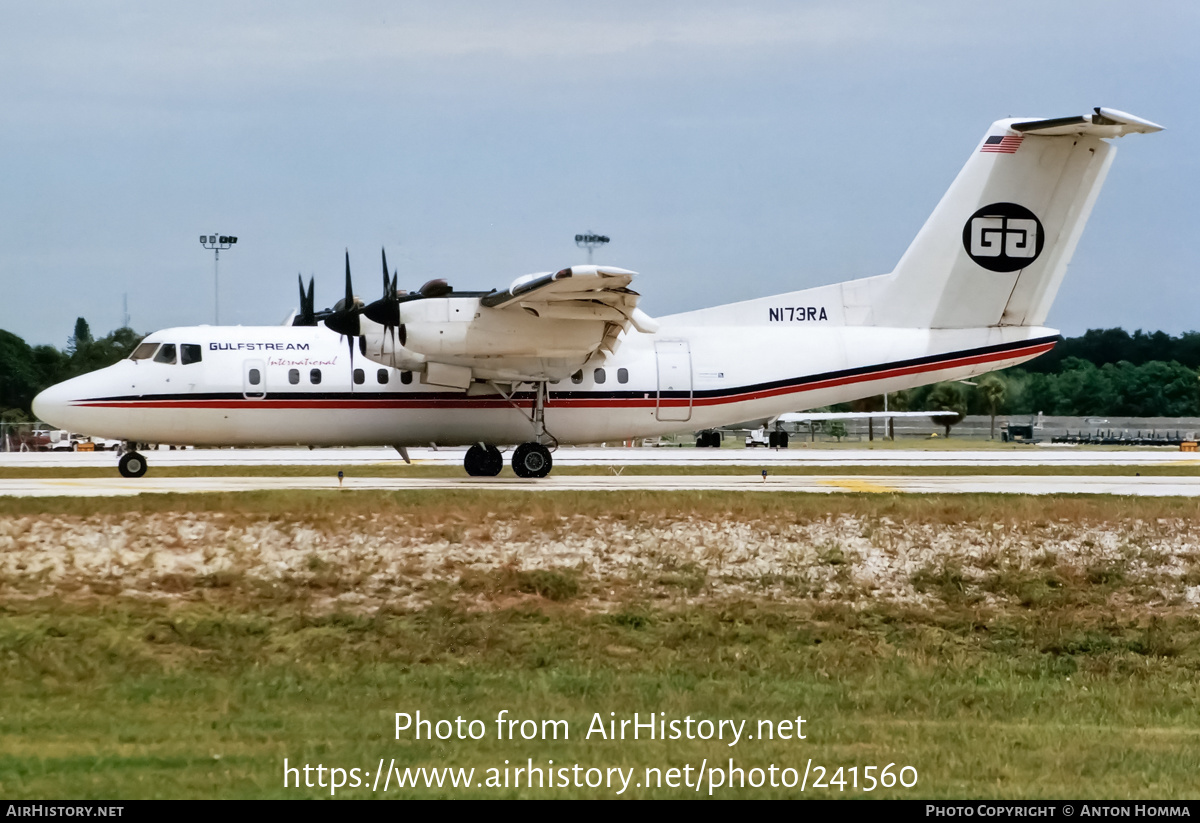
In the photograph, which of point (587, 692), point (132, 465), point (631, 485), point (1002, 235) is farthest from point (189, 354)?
point (1002, 235)

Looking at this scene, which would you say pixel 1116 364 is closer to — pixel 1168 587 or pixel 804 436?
pixel 804 436

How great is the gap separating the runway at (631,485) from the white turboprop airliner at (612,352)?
3.66ft

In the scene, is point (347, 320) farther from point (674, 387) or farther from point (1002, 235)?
point (1002, 235)

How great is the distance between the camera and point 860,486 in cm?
2859

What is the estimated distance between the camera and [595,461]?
46.2 metres

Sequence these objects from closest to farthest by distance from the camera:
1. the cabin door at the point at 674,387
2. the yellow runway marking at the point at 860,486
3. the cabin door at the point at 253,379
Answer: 1. the yellow runway marking at the point at 860,486
2. the cabin door at the point at 253,379
3. the cabin door at the point at 674,387

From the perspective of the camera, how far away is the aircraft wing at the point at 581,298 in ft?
83.1

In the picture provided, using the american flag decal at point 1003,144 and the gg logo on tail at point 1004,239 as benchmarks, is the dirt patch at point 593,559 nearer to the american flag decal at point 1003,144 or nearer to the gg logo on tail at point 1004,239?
the gg logo on tail at point 1004,239

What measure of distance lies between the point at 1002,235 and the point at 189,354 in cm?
1860

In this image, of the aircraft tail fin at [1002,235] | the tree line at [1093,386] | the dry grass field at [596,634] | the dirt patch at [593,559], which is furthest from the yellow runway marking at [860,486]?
the tree line at [1093,386]

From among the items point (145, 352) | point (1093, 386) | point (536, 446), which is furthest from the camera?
point (1093, 386)

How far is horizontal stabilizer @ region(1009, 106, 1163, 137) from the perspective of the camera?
2780cm

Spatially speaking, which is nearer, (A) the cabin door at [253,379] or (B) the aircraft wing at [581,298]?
(B) the aircraft wing at [581,298]
